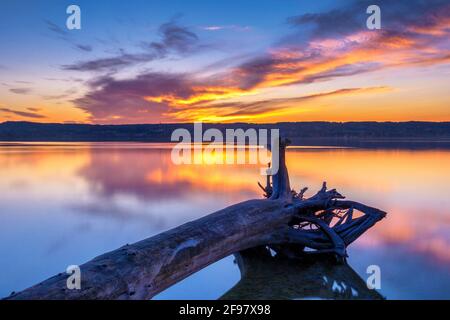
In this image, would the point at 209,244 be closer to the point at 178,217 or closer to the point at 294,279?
the point at 294,279

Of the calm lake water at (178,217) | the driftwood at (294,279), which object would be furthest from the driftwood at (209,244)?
the calm lake water at (178,217)

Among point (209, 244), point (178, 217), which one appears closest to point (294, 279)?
point (209, 244)

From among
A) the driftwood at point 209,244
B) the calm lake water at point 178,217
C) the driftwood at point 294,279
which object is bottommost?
the driftwood at point 294,279

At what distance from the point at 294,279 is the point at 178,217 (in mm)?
4227

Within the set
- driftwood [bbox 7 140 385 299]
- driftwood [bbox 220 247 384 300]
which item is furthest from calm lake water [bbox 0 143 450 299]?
driftwood [bbox 7 140 385 299]

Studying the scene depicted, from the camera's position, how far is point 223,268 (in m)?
5.38

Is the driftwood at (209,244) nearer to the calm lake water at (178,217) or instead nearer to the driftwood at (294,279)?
the driftwood at (294,279)

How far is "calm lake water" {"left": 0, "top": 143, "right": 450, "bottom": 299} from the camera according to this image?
4.99m

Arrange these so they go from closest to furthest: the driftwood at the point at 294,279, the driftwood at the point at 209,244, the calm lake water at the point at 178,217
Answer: the driftwood at the point at 209,244
the driftwood at the point at 294,279
the calm lake water at the point at 178,217

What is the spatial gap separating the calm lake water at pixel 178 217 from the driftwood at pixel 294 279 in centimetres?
22

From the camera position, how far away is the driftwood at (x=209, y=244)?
3.03 metres

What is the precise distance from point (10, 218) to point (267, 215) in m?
6.23

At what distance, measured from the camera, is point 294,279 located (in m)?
4.80

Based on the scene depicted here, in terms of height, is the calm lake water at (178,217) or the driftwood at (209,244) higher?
the driftwood at (209,244)
